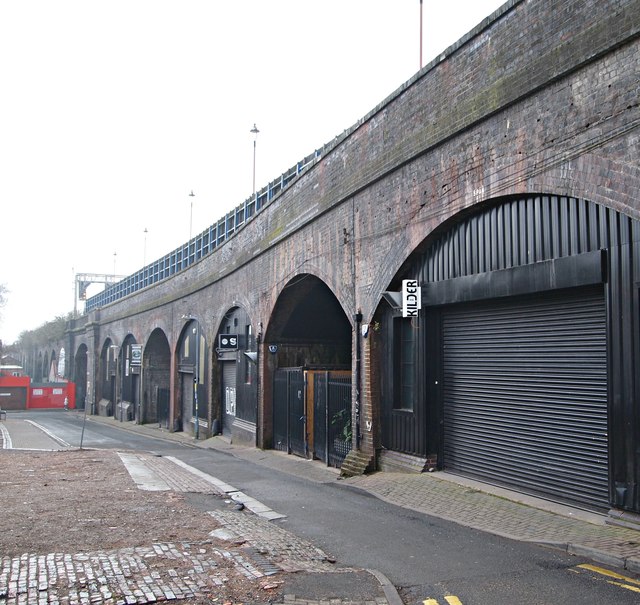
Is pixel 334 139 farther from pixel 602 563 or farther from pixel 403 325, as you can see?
pixel 602 563

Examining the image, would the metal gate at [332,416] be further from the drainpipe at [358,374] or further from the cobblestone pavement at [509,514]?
the cobblestone pavement at [509,514]

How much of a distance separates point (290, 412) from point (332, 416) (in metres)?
3.11

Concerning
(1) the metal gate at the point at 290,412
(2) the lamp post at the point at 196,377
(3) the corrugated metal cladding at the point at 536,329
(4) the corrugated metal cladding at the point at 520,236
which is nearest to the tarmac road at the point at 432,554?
(3) the corrugated metal cladding at the point at 536,329

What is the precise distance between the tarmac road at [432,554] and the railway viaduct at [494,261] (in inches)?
59.0

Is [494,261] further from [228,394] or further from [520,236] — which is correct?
[228,394]

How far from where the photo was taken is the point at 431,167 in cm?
1142

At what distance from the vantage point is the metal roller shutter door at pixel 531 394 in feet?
28.0

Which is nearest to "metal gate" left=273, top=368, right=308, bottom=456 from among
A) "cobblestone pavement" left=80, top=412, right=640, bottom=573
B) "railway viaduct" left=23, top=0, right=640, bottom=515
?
"railway viaduct" left=23, top=0, right=640, bottom=515

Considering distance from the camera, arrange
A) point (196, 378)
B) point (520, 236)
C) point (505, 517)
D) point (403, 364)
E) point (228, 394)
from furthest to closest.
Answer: point (196, 378)
point (228, 394)
point (403, 364)
point (520, 236)
point (505, 517)

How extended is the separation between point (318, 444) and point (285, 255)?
5162 mm

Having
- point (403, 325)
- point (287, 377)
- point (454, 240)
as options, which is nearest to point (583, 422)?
point (454, 240)

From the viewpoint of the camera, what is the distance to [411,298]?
11.8 meters

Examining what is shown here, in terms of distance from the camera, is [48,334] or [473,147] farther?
[48,334]

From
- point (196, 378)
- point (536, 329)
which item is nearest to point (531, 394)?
point (536, 329)
